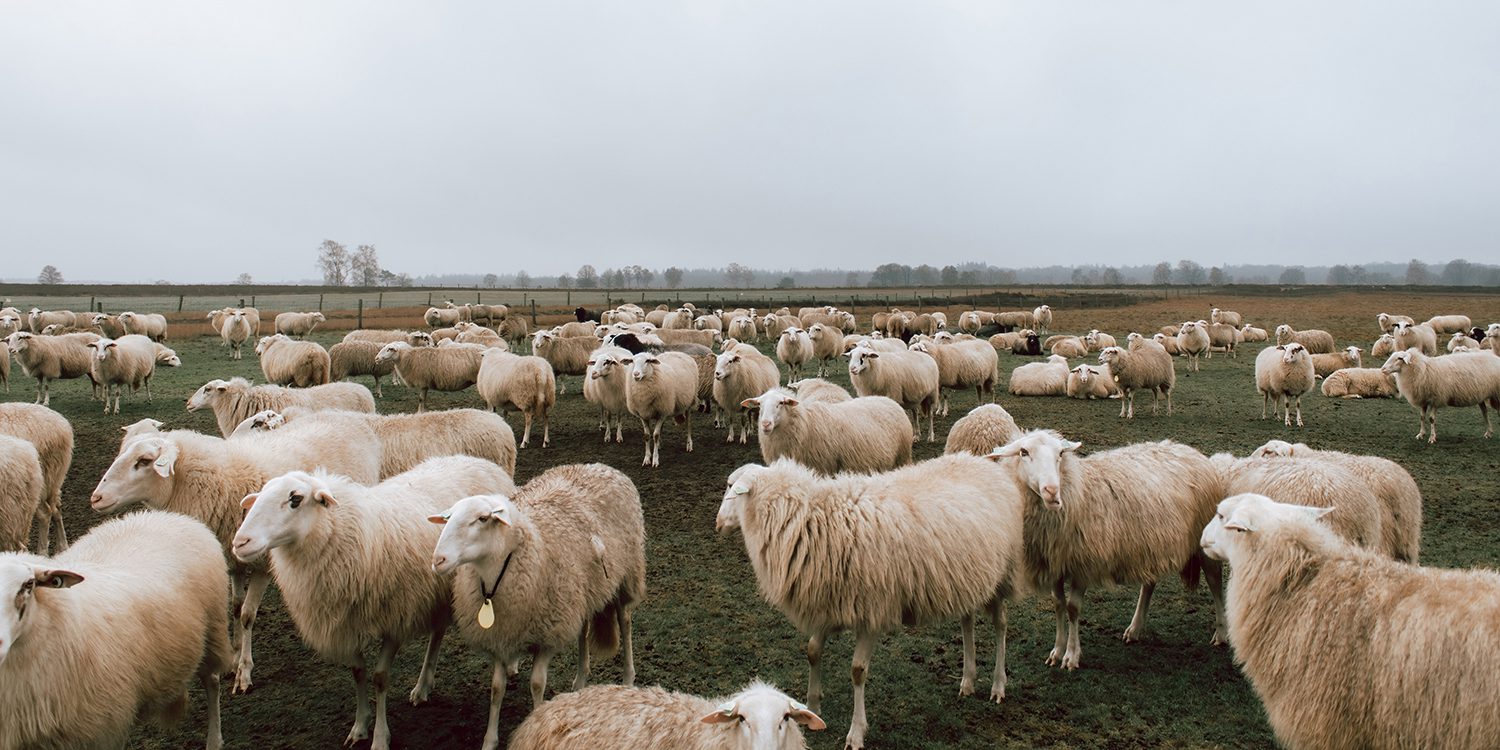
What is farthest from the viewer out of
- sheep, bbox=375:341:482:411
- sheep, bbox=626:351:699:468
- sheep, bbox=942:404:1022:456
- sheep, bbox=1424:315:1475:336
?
sheep, bbox=1424:315:1475:336

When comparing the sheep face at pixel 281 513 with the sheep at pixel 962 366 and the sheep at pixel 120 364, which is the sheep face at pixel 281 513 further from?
the sheep at pixel 120 364

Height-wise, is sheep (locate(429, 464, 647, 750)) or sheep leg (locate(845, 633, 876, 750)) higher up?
sheep (locate(429, 464, 647, 750))

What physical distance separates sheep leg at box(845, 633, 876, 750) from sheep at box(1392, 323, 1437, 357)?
24.3 meters

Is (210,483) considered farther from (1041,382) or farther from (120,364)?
(1041,382)

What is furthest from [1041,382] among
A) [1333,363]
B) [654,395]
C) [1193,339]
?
[654,395]

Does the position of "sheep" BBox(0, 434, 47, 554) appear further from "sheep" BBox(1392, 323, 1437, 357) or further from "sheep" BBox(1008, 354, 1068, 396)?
"sheep" BBox(1392, 323, 1437, 357)

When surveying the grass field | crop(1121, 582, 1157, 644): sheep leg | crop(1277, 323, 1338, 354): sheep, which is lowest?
the grass field

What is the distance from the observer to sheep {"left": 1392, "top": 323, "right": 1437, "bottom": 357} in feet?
75.0

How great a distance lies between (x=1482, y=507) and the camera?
9.70 meters

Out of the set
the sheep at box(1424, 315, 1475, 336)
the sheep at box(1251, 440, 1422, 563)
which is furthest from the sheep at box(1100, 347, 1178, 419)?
the sheep at box(1424, 315, 1475, 336)

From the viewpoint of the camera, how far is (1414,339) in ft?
79.2

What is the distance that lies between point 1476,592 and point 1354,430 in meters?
13.9

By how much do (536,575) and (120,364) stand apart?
17.3 meters

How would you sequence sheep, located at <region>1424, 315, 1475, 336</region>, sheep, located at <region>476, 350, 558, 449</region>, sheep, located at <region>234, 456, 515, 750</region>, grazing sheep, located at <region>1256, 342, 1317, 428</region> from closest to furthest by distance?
1. sheep, located at <region>234, 456, 515, 750</region>
2. sheep, located at <region>476, 350, 558, 449</region>
3. grazing sheep, located at <region>1256, 342, 1317, 428</region>
4. sheep, located at <region>1424, 315, 1475, 336</region>
